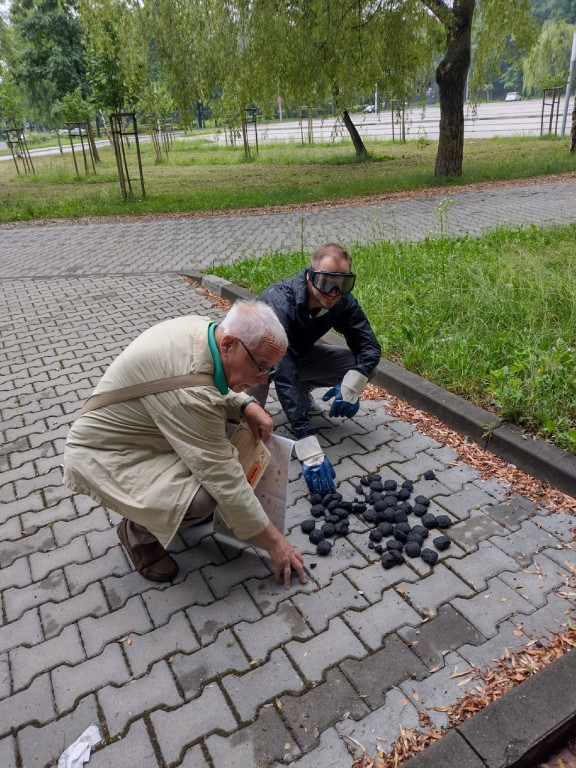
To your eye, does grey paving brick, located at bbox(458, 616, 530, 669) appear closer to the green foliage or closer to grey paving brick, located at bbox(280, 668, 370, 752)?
grey paving brick, located at bbox(280, 668, 370, 752)

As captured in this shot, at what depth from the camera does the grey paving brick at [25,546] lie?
3.14 metres

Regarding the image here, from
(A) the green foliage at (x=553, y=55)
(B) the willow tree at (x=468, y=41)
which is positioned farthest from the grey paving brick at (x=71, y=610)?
(A) the green foliage at (x=553, y=55)

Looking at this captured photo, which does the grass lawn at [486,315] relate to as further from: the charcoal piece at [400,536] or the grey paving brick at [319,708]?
the grey paving brick at [319,708]

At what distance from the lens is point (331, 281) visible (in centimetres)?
354

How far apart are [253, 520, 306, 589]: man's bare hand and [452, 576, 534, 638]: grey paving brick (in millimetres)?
760

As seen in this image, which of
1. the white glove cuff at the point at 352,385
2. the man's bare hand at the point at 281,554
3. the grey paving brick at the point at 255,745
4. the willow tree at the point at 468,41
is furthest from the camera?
the willow tree at the point at 468,41

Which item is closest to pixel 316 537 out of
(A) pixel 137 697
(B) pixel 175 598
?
(B) pixel 175 598

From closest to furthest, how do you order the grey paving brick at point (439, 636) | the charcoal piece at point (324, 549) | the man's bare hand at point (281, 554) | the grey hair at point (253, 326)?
1. the grey hair at point (253, 326)
2. the grey paving brick at point (439, 636)
3. the man's bare hand at point (281, 554)
4. the charcoal piece at point (324, 549)

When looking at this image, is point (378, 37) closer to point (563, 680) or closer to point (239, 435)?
point (239, 435)

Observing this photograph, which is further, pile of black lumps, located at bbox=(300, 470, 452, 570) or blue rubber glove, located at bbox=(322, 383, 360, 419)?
blue rubber glove, located at bbox=(322, 383, 360, 419)

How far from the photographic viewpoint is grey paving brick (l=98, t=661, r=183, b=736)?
2.25 m

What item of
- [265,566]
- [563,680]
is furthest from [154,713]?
[563,680]

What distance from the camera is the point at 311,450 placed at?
138 inches

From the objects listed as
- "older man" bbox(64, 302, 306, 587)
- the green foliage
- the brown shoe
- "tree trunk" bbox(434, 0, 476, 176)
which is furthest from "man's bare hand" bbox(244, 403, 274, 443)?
the green foliage
